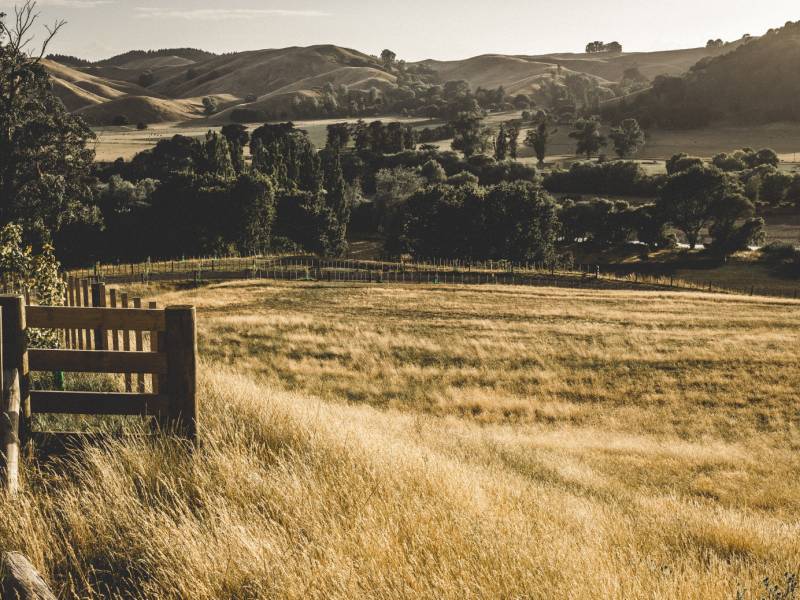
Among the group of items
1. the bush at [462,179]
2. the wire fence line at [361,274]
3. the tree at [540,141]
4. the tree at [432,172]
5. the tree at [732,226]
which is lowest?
the wire fence line at [361,274]

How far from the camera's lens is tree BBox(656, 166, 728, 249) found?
315 feet

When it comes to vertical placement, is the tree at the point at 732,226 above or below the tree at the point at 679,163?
below

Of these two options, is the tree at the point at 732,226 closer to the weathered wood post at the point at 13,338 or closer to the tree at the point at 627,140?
the tree at the point at 627,140

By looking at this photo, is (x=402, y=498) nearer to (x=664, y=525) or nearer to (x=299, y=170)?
(x=664, y=525)

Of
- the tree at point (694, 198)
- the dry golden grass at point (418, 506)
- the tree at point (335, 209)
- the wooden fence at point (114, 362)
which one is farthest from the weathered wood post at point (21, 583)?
the tree at point (694, 198)

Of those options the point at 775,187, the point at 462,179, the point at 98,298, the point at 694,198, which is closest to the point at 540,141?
the point at 462,179

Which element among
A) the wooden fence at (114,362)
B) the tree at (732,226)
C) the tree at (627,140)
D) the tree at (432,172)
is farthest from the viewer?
the tree at (627,140)

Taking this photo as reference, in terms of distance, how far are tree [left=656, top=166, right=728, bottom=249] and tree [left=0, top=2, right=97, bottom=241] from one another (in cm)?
8093

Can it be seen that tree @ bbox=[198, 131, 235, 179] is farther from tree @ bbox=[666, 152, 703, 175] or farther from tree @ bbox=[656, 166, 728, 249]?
tree @ bbox=[666, 152, 703, 175]

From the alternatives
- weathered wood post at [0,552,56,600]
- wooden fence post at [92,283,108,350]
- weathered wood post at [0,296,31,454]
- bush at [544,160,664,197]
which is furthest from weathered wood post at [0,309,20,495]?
bush at [544,160,664,197]

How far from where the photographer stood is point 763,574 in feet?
20.5

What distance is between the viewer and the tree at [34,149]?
4188cm

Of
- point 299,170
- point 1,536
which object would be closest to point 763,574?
point 1,536

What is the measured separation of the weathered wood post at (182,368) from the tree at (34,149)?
4238cm
